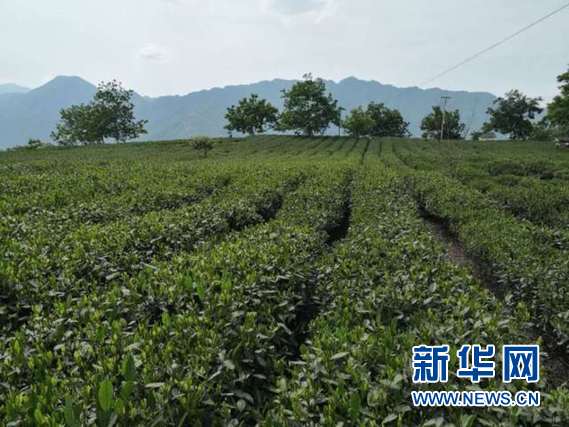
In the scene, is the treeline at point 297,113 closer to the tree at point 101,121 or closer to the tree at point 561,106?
the tree at point 101,121

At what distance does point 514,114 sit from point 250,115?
56706 mm

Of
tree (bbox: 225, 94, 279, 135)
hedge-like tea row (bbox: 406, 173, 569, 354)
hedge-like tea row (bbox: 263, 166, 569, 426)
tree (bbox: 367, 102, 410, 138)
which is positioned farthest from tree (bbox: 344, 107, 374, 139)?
hedge-like tea row (bbox: 263, 166, 569, 426)

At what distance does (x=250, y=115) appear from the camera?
82.8m

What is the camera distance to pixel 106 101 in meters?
82.6

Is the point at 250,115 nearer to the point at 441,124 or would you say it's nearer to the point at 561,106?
the point at 441,124

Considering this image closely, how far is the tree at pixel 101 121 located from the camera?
81562 mm

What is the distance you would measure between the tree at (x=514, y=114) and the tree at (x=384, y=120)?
21.2 meters

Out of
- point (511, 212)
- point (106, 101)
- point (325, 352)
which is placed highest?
point (106, 101)

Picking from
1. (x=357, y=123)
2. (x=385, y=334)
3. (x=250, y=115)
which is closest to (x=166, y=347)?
(x=385, y=334)

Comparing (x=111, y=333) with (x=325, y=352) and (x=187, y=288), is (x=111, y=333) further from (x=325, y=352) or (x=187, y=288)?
(x=325, y=352)

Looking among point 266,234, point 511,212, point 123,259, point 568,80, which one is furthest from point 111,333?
point 568,80

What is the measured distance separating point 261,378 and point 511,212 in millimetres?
14161

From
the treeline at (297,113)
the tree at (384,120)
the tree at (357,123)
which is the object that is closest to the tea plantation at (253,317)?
the tree at (357,123)

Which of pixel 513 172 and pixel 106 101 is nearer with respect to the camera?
pixel 513 172
